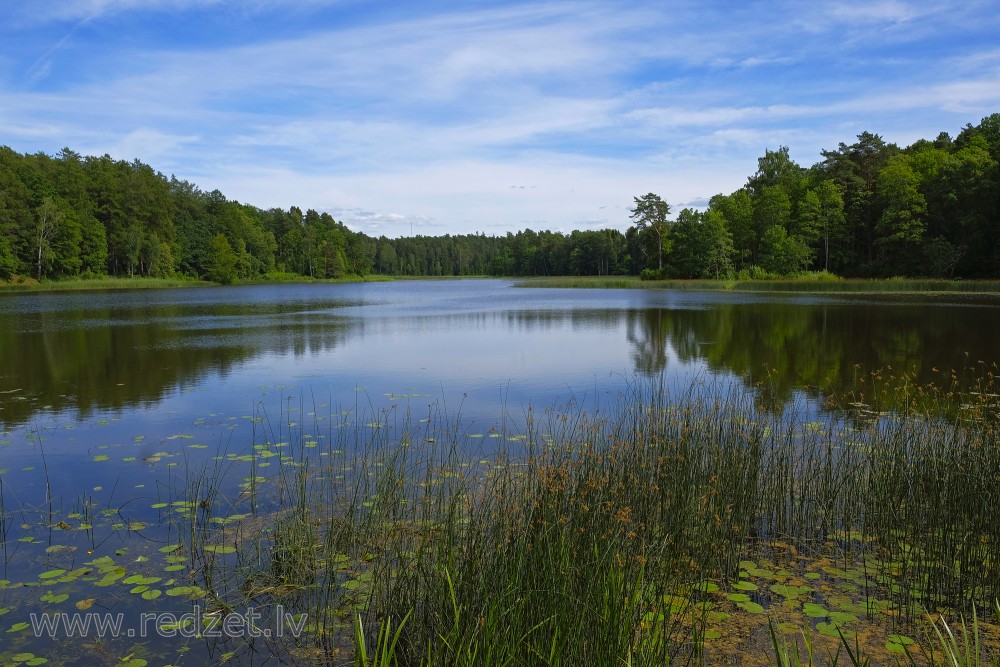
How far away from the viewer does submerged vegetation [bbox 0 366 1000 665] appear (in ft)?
11.0

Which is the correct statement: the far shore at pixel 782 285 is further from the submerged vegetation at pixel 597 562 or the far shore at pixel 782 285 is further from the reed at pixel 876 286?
the submerged vegetation at pixel 597 562

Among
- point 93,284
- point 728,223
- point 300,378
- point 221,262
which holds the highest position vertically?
point 728,223

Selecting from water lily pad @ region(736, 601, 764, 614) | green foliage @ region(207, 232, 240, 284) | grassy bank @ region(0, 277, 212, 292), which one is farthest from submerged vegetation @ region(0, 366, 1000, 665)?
green foliage @ region(207, 232, 240, 284)

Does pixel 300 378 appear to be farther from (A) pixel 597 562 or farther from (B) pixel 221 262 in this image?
(B) pixel 221 262

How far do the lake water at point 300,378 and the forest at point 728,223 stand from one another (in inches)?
1221

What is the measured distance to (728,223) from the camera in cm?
7256

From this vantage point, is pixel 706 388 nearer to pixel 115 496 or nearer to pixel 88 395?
pixel 115 496

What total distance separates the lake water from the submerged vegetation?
0.24m

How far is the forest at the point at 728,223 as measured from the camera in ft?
172

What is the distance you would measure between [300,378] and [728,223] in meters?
67.4

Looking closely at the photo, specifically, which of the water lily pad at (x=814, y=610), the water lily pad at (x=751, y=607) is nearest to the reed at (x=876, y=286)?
the water lily pad at (x=814, y=610)

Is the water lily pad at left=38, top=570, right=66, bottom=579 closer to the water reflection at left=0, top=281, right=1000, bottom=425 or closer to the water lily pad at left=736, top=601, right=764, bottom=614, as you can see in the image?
the water lily pad at left=736, top=601, right=764, bottom=614

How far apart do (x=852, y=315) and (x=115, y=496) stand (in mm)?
27406

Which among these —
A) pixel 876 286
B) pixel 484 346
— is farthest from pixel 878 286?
pixel 484 346
